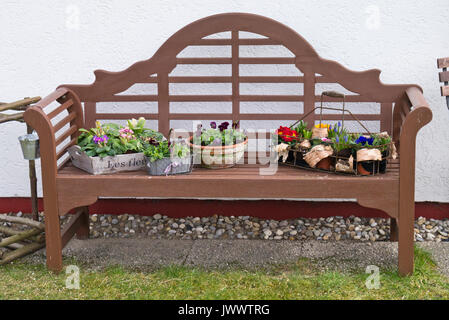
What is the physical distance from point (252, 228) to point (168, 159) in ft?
3.97

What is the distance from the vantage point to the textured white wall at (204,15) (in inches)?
182

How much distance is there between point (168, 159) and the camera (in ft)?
13.0

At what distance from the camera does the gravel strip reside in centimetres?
473

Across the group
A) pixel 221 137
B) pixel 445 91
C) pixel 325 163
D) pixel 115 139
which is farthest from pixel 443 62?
pixel 115 139

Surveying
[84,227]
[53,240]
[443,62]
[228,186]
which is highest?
→ [443,62]

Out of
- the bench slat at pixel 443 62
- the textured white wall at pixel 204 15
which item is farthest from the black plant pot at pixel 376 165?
the textured white wall at pixel 204 15

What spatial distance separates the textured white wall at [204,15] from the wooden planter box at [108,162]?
0.97 meters

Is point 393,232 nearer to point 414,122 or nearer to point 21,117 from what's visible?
point 414,122

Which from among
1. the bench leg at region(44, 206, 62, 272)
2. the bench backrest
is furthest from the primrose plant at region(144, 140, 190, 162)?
the bench leg at region(44, 206, 62, 272)

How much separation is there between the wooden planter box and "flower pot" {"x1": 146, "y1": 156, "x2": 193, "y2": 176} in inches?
5.4

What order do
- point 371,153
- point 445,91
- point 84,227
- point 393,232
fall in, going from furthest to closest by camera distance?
A: point 84,227, point 393,232, point 445,91, point 371,153

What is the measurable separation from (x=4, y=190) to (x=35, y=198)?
0.62 m

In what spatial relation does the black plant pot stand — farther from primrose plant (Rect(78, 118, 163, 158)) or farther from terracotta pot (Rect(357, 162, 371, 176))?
primrose plant (Rect(78, 118, 163, 158))

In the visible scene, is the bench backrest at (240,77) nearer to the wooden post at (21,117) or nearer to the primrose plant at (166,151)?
the wooden post at (21,117)
